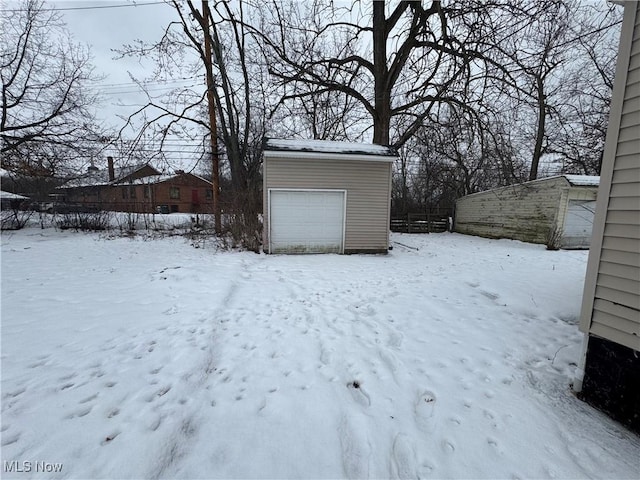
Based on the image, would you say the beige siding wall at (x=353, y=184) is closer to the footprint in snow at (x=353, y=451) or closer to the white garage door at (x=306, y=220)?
the white garage door at (x=306, y=220)

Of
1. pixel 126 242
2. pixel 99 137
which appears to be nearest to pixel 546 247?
pixel 126 242

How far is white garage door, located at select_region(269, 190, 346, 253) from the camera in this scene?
835 centimetres

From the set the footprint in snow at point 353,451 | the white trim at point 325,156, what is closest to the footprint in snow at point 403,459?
the footprint in snow at point 353,451

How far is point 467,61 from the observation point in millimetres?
6844

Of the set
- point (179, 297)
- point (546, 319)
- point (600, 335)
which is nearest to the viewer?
point (600, 335)

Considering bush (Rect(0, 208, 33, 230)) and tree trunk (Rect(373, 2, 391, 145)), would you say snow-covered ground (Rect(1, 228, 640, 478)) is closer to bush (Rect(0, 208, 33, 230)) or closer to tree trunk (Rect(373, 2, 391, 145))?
tree trunk (Rect(373, 2, 391, 145))

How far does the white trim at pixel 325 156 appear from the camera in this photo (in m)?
7.91

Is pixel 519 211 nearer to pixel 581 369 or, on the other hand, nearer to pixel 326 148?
pixel 326 148

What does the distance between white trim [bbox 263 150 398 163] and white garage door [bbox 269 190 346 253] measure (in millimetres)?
1035

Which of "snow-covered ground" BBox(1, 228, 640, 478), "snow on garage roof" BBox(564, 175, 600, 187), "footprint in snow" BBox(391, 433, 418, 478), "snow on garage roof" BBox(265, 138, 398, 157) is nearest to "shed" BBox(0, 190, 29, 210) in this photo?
"snow-covered ground" BBox(1, 228, 640, 478)

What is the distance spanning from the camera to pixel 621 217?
2.04 m

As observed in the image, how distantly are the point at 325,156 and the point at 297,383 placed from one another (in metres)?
6.86

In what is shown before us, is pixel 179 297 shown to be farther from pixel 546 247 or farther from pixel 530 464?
pixel 546 247

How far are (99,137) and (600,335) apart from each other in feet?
54.5
